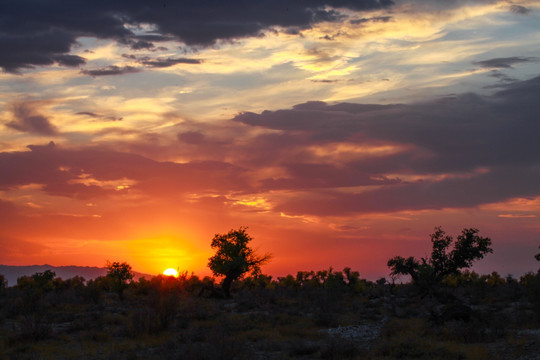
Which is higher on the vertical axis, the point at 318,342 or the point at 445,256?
the point at 445,256

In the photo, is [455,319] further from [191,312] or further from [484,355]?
[191,312]

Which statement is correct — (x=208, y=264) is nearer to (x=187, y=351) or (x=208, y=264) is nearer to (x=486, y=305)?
(x=486, y=305)

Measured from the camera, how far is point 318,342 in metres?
25.5

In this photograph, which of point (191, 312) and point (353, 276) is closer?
point (191, 312)

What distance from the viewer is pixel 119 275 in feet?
179

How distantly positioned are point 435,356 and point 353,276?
46678 millimetres

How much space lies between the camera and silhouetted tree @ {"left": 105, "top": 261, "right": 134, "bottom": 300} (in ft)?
178

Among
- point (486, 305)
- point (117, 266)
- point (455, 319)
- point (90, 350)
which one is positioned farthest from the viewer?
point (117, 266)

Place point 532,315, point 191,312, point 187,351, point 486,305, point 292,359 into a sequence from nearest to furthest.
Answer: point 187,351
point 292,359
point 532,315
point 191,312
point 486,305

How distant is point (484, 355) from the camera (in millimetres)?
20156

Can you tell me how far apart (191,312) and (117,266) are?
840 inches

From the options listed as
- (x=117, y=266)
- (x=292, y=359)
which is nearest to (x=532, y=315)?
(x=292, y=359)

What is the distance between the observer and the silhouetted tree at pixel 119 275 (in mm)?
54344

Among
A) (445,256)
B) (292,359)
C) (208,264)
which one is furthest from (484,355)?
(208,264)
